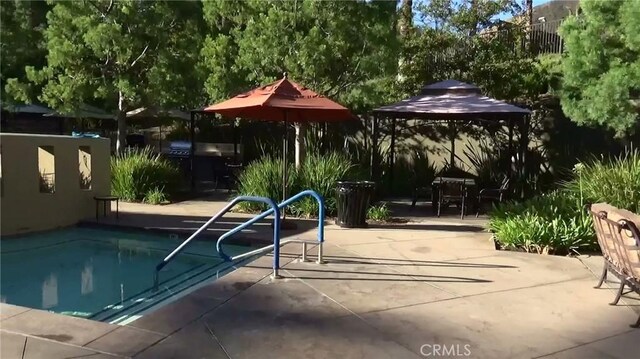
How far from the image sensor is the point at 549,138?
16.1m

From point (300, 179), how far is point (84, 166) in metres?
4.29

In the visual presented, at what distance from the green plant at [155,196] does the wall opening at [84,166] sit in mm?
1848

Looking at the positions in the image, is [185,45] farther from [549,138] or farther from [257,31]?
[549,138]

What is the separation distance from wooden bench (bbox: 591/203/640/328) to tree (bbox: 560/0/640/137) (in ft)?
19.6

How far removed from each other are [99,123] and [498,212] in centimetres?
2170

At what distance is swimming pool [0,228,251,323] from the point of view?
661cm

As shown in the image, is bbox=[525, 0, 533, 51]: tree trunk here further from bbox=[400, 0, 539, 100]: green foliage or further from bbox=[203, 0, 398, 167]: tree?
bbox=[203, 0, 398, 167]: tree

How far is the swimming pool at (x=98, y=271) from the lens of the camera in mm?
6609

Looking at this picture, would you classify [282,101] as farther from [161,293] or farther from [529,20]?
[529,20]

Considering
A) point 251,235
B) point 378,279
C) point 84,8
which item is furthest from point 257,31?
point 378,279

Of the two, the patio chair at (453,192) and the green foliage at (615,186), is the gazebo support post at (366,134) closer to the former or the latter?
the patio chair at (453,192)

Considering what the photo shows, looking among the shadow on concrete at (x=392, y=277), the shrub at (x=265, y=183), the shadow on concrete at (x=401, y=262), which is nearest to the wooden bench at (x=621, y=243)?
the shadow on concrete at (x=392, y=277)

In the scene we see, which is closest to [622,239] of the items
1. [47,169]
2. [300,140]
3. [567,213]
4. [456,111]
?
[567,213]

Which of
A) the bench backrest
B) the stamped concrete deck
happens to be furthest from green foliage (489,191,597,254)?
the bench backrest
